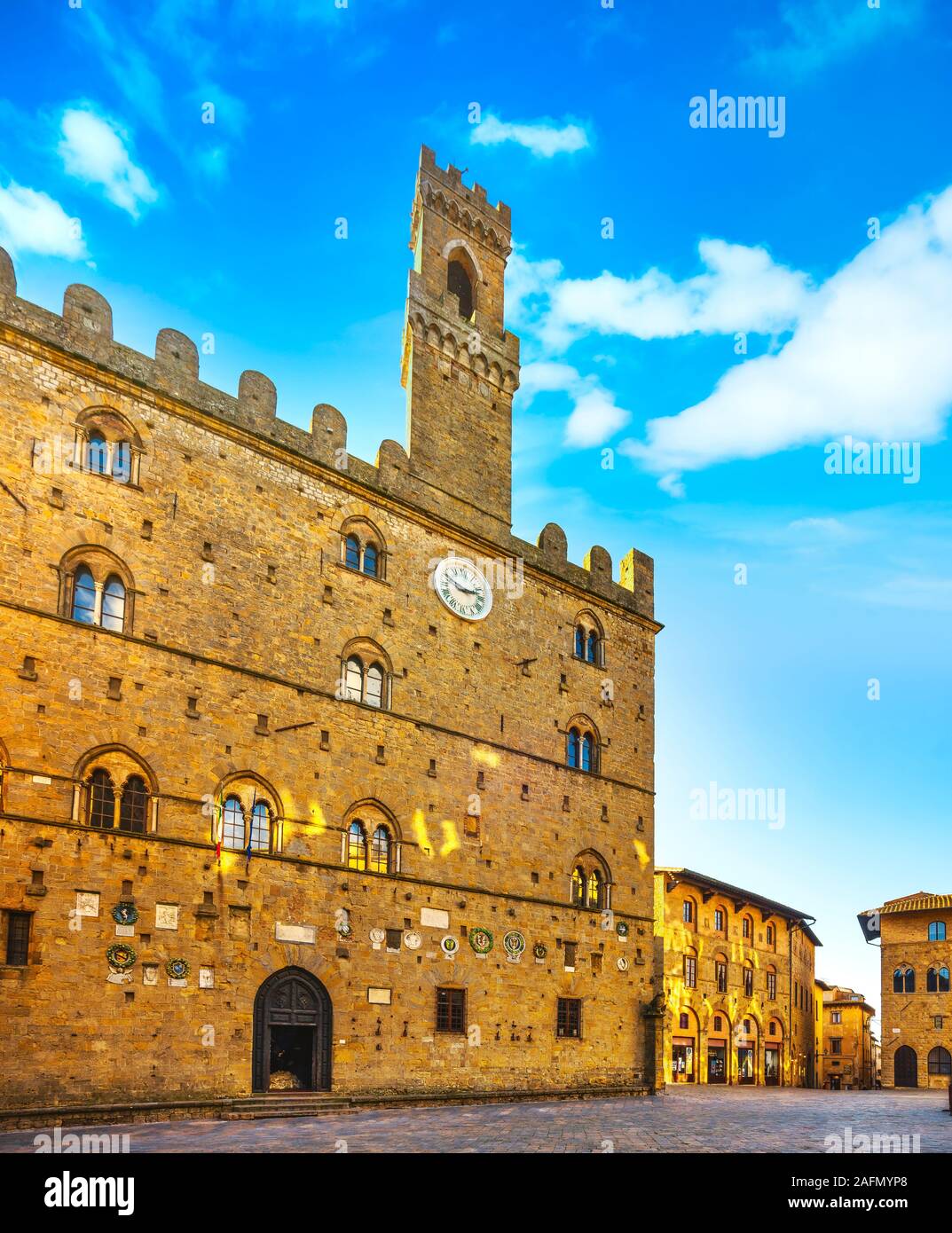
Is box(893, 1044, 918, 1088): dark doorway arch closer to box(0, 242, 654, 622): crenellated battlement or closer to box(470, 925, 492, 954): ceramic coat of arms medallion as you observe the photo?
box(0, 242, 654, 622): crenellated battlement

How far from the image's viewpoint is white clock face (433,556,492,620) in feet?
94.2

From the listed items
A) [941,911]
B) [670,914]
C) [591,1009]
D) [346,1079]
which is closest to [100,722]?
[346,1079]

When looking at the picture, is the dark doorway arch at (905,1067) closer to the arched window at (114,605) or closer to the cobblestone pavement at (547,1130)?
the cobblestone pavement at (547,1130)

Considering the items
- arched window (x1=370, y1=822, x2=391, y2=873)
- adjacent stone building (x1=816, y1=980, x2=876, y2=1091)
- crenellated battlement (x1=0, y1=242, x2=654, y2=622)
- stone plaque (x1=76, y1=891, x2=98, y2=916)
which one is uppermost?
crenellated battlement (x1=0, y1=242, x2=654, y2=622)

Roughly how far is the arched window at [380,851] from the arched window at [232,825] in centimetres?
353

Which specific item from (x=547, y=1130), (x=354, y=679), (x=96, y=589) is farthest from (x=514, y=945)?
(x=96, y=589)

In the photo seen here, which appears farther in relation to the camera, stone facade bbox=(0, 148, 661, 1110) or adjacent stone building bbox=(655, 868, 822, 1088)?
adjacent stone building bbox=(655, 868, 822, 1088)

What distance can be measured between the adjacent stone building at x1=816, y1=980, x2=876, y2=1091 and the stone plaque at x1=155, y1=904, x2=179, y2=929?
5892 centimetres

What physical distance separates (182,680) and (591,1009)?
14.7 meters

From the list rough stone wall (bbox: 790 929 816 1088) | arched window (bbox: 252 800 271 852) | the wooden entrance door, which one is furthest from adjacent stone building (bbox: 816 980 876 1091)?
arched window (bbox: 252 800 271 852)

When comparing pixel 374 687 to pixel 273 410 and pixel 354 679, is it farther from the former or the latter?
pixel 273 410
